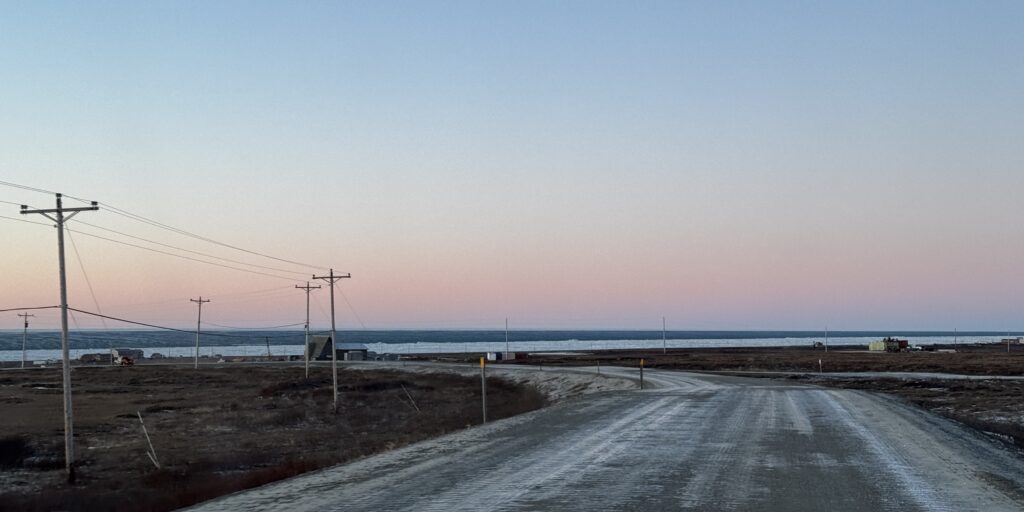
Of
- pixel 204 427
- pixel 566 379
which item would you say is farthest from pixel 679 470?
pixel 566 379

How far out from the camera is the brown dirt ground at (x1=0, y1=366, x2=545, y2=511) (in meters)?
22.9

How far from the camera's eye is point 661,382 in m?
48.2

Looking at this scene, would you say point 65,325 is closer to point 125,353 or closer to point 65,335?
point 65,335

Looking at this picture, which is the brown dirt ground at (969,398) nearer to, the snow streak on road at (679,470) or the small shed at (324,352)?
the snow streak on road at (679,470)

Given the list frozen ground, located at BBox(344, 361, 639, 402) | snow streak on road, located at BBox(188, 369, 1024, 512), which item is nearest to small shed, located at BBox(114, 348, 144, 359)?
frozen ground, located at BBox(344, 361, 639, 402)

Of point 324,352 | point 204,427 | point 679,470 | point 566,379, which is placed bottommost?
point 204,427

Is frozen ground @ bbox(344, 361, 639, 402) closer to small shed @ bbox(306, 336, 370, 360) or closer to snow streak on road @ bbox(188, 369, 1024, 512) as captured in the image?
snow streak on road @ bbox(188, 369, 1024, 512)

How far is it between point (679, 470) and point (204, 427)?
34899mm

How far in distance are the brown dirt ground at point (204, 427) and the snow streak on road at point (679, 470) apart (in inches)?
149

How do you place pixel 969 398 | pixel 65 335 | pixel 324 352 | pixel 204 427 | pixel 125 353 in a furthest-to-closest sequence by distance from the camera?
pixel 125 353 < pixel 324 352 < pixel 204 427 < pixel 969 398 < pixel 65 335

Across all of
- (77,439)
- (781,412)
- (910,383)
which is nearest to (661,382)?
(910,383)

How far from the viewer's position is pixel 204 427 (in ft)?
141

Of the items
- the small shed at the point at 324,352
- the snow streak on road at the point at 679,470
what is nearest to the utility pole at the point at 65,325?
the snow streak on road at the point at 679,470

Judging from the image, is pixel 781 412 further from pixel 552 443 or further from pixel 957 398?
pixel 957 398
